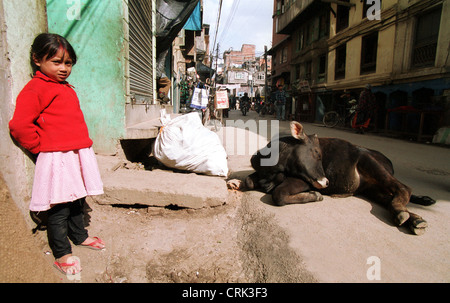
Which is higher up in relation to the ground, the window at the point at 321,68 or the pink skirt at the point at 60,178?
the window at the point at 321,68

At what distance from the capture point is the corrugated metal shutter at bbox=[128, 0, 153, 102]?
426 centimetres

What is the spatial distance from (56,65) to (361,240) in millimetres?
2466

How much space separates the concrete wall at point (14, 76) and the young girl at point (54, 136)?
0.13 m

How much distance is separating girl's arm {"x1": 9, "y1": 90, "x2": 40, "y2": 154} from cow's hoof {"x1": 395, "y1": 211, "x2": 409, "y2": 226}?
2.67 m

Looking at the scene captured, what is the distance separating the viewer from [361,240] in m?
1.88

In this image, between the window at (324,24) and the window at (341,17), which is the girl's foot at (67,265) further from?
the window at (324,24)

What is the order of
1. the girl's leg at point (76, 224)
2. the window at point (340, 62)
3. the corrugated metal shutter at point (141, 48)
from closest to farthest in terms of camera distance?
the girl's leg at point (76, 224), the corrugated metal shutter at point (141, 48), the window at point (340, 62)

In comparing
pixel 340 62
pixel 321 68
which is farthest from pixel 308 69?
pixel 340 62

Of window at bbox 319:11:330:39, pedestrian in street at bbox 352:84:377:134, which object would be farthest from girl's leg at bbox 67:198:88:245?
window at bbox 319:11:330:39

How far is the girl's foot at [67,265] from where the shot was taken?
5.42 ft

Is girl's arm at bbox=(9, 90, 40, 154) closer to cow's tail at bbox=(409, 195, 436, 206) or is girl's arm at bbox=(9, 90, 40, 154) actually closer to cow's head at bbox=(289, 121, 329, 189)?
cow's head at bbox=(289, 121, 329, 189)

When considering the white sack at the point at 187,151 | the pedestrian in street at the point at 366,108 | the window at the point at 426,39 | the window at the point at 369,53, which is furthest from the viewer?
the window at the point at 369,53

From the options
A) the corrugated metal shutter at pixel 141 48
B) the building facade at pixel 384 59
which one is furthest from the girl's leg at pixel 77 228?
the building facade at pixel 384 59
